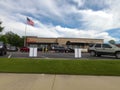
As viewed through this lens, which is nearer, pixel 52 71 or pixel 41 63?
pixel 52 71

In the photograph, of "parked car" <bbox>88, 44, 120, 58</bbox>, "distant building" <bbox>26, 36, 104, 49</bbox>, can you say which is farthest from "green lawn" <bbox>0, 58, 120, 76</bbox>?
"distant building" <bbox>26, 36, 104, 49</bbox>

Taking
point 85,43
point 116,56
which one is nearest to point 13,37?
point 85,43

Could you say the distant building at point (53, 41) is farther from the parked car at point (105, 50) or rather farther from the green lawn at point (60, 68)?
the green lawn at point (60, 68)

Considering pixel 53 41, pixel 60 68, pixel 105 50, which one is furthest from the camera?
pixel 53 41

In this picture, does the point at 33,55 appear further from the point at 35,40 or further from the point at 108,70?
the point at 35,40

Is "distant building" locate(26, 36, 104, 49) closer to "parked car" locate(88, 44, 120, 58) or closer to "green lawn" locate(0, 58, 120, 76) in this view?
"parked car" locate(88, 44, 120, 58)

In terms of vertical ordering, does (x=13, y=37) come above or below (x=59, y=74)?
above

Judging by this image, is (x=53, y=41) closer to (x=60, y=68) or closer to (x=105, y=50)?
(x=105, y=50)

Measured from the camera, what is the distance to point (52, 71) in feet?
38.5

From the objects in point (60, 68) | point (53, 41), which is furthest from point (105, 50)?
point (53, 41)

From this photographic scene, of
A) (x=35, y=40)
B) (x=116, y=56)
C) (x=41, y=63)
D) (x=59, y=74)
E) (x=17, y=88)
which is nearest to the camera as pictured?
(x=17, y=88)

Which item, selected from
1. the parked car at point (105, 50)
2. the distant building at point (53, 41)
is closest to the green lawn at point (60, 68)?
the parked car at point (105, 50)

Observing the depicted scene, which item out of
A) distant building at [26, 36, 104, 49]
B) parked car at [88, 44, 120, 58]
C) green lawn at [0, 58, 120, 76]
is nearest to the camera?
green lawn at [0, 58, 120, 76]

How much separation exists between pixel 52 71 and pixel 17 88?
13.4 ft
